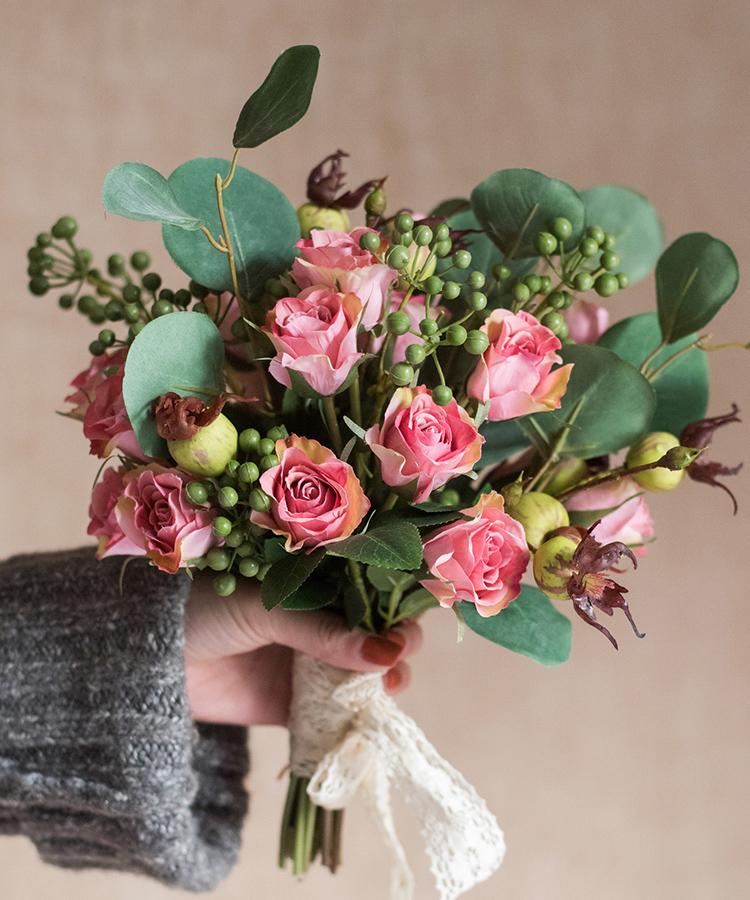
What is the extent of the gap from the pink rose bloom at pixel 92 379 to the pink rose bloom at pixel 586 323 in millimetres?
341

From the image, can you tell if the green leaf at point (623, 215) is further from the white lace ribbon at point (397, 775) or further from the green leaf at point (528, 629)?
the white lace ribbon at point (397, 775)

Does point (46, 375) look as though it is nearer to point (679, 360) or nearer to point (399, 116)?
point (399, 116)

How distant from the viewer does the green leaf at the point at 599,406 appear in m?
0.70

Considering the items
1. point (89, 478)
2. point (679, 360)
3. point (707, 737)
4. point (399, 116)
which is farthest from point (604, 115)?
point (89, 478)

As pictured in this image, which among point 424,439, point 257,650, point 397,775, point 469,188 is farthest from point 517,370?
point 469,188

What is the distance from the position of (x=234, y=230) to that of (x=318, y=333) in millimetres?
148

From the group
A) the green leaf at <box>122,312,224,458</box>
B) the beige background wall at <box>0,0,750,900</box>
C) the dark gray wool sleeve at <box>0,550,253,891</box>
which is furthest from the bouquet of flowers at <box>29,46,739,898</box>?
the beige background wall at <box>0,0,750,900</box>

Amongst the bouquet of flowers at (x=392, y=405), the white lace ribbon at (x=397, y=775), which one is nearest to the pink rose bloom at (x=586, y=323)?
the bouquet of flowers at (x=392, y=405)

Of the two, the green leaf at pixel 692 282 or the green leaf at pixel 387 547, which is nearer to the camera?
the green leaf at pixel 387 547

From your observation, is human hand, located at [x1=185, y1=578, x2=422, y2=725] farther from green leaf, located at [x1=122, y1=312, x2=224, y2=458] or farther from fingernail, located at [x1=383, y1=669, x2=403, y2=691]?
green leaf, located at [x1=122, y1=312, x2=224, y2=458]

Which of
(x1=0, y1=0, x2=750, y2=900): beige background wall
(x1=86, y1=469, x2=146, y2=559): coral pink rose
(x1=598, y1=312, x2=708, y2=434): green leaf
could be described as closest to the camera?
(x1=86, y1=469, x2=146, y2=559): coral pink rose

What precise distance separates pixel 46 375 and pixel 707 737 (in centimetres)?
108

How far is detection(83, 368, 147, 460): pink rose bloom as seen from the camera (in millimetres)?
664

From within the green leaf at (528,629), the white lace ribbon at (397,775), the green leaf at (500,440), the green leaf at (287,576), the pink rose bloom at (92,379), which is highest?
the pink rose bloom at (92,379)
